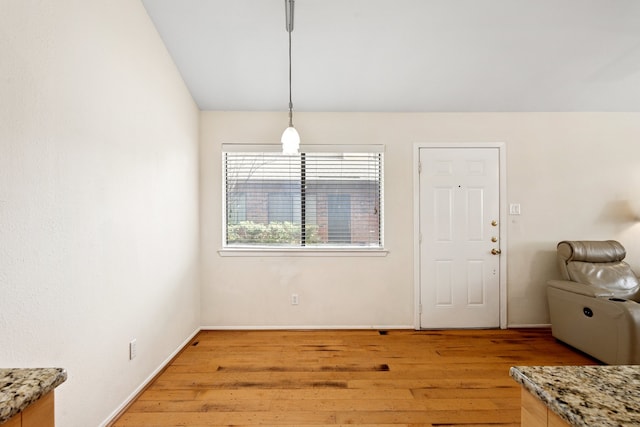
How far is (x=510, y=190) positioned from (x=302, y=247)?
2494 mm

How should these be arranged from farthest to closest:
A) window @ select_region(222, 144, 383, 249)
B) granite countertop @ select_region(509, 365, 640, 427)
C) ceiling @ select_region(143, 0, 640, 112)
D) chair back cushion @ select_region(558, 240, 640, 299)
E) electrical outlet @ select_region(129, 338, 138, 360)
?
window @ select_region(222, 144, 383, 249)
chair back cushion @ select_region(558, 240, 640, 299)
ceiling @ select_region(143, 0, 640, 112)
electrical outlet @ select_region(129, 338, 138, 360)
granite countertop @ select_region(509, 365, 640, 427)

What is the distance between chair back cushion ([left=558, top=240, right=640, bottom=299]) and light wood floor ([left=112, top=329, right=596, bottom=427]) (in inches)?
Result: 29.1

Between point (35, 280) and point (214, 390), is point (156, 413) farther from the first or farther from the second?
point (35, 280)

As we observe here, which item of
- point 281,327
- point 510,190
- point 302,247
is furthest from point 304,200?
point 510,190

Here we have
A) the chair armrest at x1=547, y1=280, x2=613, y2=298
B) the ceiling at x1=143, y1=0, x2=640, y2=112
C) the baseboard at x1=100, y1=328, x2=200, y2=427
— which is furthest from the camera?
the chair armrest at x1=547, y1=280, x2=613, y2=298

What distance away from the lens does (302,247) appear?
327cm

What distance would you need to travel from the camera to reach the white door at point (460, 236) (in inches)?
128

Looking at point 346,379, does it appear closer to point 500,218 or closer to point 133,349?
point 133,349

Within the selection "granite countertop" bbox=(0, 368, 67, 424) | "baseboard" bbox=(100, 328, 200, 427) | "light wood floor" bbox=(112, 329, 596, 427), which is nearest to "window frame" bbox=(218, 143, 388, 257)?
"light wood floor" bbox=(112, 329, 596, 427)

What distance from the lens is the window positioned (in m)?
3.32

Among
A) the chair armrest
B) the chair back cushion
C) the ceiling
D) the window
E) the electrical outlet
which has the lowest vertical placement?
the electrical outlet

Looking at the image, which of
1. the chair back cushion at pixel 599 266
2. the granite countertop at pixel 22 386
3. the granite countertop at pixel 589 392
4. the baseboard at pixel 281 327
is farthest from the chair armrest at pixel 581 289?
the granite countertop at pixel 22 386

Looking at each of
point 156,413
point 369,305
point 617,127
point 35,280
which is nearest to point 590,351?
Result: point 369,305

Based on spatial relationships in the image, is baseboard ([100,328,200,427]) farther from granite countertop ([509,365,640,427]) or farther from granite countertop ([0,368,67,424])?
granite countertop ([509,365,640,427])
